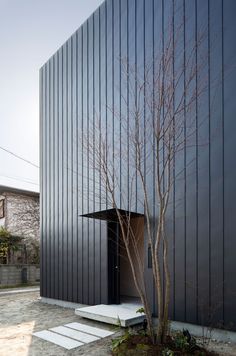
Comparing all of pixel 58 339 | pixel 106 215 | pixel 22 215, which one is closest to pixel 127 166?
pixel 106 215

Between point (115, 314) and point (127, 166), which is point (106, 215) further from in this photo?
point (115, 314)

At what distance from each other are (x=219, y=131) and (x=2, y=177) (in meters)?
15.3

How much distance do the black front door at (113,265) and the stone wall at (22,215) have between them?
1127 cm

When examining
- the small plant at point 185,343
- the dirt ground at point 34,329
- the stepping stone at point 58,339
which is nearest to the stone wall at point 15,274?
the dirt ground at point 34,329

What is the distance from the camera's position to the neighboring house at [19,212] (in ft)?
58.5

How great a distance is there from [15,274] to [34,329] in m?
9.71

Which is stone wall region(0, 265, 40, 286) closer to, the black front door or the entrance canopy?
the black front door

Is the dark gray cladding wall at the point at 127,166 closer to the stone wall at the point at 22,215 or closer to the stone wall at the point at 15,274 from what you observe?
the stone wall at the point at 15,274

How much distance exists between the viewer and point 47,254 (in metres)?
9.83

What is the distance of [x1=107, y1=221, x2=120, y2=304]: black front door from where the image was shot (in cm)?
735

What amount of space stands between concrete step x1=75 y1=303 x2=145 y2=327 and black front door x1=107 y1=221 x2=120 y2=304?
0.24 m

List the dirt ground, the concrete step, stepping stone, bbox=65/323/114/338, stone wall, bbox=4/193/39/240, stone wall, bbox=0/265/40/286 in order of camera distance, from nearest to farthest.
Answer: the dirt ground, stepping stone, bbox=65/323/114/338, the concrete step, stone wall, bbox=0/265/40/286, stone wall, bbox=4/193/39/240

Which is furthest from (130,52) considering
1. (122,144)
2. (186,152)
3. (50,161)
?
(50,161)

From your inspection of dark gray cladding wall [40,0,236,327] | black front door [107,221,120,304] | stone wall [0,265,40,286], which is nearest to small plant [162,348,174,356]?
dark gray cladding wall [40,0,236,327]
